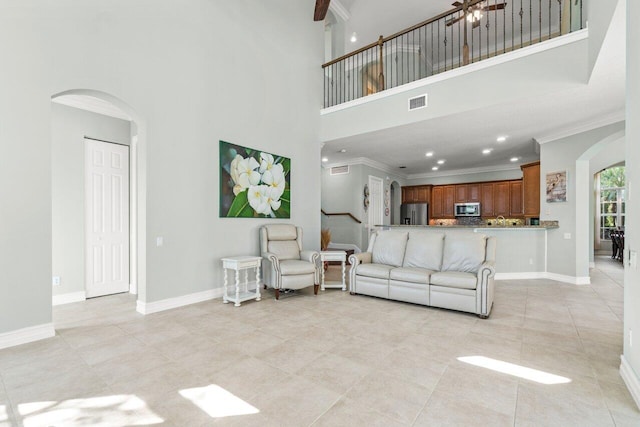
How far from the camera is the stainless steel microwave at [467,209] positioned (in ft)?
31.3

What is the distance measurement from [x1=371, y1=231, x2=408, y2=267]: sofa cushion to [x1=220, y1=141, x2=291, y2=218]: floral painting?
68.5 inches

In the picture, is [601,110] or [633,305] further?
[601,110]

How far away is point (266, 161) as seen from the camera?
511cm

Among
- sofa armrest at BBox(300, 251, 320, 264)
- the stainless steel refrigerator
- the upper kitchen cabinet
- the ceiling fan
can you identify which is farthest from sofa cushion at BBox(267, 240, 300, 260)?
the stainless steel refrigerator

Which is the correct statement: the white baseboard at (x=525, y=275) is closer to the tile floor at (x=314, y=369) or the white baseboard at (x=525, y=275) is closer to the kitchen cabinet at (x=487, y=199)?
the tile floor at (x=314, y=369)

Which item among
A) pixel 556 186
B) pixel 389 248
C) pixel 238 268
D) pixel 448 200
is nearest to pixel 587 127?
pixel 556 186

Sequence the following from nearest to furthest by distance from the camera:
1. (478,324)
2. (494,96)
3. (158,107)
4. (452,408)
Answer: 1. (452,408)
2. (478,324)
3. (158,107)
4. (494,96)

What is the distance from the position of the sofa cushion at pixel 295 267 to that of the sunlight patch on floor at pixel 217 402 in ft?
7.37

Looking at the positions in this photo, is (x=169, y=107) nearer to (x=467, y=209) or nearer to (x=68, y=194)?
(x=68, y=194)

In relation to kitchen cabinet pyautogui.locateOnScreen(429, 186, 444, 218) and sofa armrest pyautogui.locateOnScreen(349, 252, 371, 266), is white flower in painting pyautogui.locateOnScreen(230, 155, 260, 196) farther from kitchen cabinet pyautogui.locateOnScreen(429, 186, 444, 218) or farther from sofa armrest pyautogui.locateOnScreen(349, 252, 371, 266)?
kitchen cabinet pyautogui.locateOnScreen(429, 186, 444, 218)

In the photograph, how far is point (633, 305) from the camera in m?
2.03

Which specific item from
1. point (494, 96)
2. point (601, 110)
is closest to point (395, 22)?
point (494, 96)

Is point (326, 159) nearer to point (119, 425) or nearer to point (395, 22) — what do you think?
point (395, 22)

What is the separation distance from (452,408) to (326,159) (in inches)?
275
